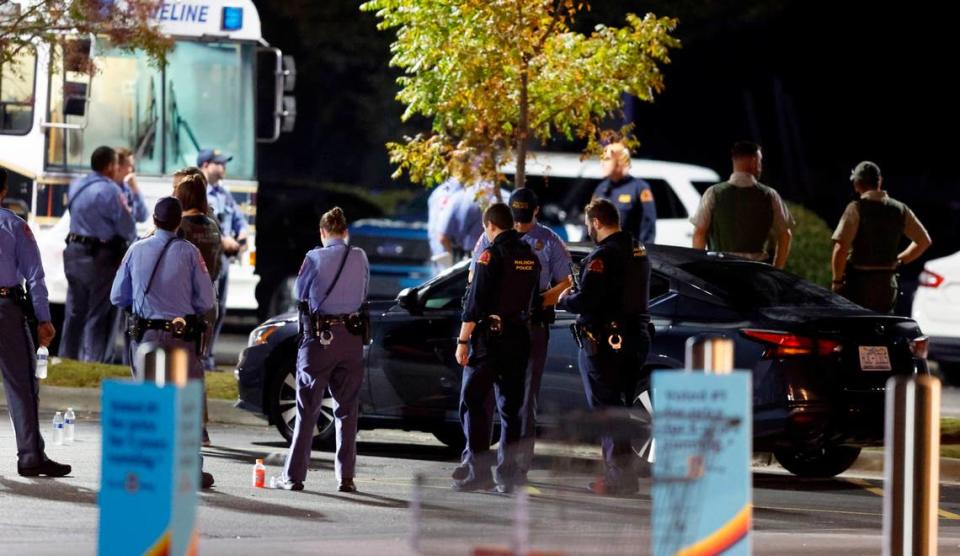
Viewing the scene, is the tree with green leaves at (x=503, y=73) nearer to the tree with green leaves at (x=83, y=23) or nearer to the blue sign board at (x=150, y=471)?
the tree with green leaves at (x=83, y=23)

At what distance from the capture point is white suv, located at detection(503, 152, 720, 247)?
20547 millimetres

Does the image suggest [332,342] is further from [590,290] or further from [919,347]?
[919,347]

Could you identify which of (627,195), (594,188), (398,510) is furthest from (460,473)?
(594,188)

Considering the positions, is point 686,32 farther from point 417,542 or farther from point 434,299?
point 417,542

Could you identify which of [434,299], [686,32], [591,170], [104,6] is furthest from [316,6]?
[434,299]

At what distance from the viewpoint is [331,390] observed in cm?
1114

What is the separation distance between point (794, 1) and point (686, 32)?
2.06 meters

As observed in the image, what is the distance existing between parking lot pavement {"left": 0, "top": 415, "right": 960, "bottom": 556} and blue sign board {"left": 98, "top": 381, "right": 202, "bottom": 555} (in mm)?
1013

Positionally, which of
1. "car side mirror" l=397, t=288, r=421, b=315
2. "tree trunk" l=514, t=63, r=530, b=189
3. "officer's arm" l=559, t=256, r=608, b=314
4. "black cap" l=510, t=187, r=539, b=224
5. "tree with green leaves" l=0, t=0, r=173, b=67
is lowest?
"car side mirror" l=397, t=288, r=421, b=315

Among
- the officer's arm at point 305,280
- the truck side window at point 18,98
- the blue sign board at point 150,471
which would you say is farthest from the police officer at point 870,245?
the blue sign board at point 150,471

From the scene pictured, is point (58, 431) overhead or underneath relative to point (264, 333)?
underneath

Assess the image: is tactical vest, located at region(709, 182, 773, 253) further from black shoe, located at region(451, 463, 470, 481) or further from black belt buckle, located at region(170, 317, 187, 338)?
black belt buckle, located at region(170, 317, 187, 338)

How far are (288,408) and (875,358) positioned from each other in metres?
3.86

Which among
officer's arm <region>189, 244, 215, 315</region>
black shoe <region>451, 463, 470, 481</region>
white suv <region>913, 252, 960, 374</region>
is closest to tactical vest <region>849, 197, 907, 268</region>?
white suv <region>913, 252, 960, 374</region>
